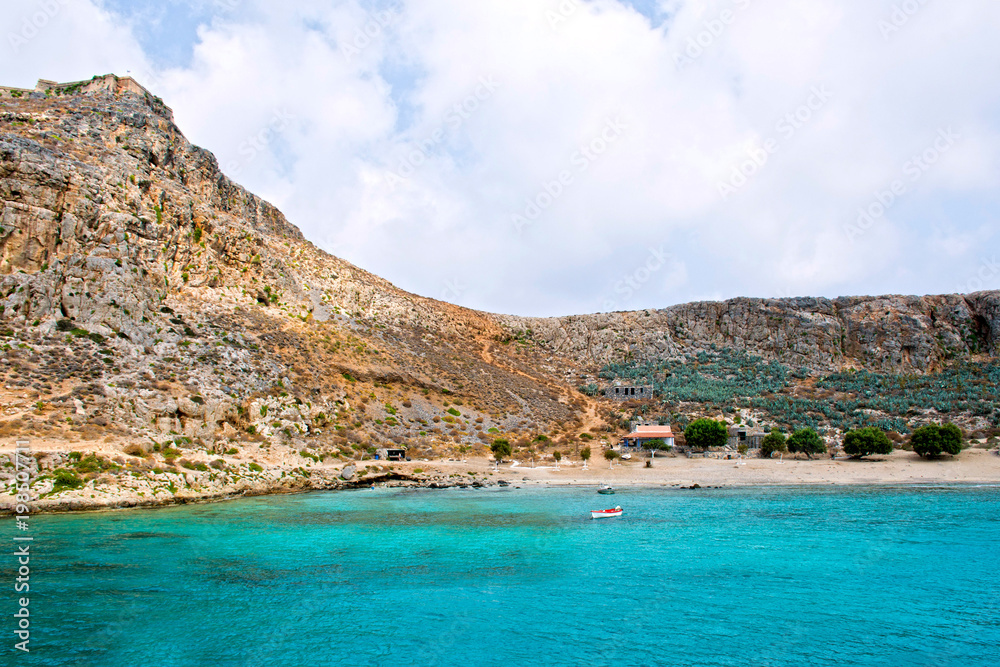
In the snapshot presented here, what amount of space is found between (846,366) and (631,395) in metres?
29.4

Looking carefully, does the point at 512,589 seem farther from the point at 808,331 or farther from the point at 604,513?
the point at 808,331

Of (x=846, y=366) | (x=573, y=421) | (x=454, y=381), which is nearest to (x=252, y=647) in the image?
(x=454, y=381)

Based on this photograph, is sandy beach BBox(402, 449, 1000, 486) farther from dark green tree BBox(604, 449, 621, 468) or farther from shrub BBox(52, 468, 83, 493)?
shrub BBox(52, 468, 83, 493)

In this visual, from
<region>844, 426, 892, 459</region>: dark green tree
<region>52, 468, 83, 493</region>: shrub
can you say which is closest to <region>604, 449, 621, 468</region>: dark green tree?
<region>844, 426, 892, 459</region>: dark green tree

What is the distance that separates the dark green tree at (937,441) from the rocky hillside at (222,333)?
27.2 meters

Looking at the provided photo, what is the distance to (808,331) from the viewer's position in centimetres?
8312

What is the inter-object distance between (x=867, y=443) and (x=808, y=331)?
3552 cm

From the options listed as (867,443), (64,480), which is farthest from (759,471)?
(64,480)

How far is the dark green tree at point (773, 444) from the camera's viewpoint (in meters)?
53.9

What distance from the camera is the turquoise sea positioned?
13.8 meters

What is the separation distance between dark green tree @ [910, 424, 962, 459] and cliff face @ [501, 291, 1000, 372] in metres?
29.9

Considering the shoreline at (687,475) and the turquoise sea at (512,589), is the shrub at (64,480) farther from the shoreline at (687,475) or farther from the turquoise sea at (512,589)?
the shoreline at (687,475)

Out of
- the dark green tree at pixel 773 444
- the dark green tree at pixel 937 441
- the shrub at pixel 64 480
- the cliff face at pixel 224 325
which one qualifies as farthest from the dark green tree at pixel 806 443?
the shrub at pixel 64 480

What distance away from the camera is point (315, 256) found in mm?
70812
